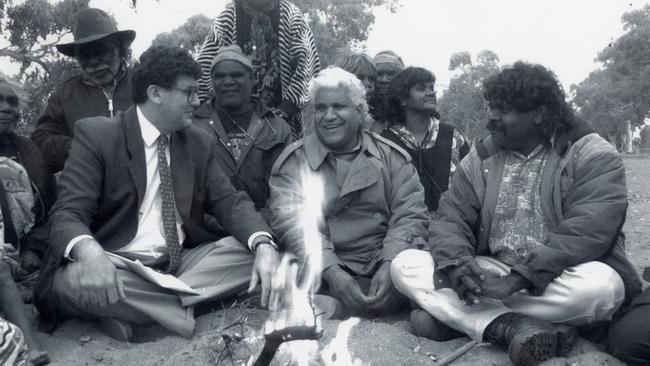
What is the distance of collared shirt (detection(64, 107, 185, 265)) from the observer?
4.16 m

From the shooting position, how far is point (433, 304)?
3904 millimetres

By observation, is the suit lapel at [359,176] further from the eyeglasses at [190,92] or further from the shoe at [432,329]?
the eyeglasses at [190,92]

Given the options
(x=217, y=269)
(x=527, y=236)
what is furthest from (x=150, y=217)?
(x=527, y=236)

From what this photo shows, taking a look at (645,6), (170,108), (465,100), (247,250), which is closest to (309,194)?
(247,250)

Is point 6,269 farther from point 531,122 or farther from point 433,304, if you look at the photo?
point 531,122

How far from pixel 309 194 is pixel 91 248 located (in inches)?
63.0

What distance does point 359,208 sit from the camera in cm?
457

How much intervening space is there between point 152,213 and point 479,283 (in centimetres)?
210

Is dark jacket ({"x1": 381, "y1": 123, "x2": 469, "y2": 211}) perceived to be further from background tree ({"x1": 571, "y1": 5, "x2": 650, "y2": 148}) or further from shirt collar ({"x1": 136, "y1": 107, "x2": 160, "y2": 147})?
background tree ({"x1": 571, "y1": 5, "x2": 650, "y2": 148})

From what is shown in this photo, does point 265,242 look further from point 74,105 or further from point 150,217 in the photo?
point 74,105

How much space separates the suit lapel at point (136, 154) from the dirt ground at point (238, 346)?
887mm

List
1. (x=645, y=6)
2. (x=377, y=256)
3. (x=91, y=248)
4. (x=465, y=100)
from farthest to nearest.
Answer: (x=645, y=6)
(x=465, y=100)
(x=377, y=256)
(x=91, y=248)

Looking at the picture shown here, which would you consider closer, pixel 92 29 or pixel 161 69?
pixel 161 69

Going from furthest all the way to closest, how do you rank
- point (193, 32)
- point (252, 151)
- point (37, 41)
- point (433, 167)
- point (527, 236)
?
point (193, 32)
point (37, 41)
point (433, 167)
point (252, 151)
point (527, 236)
